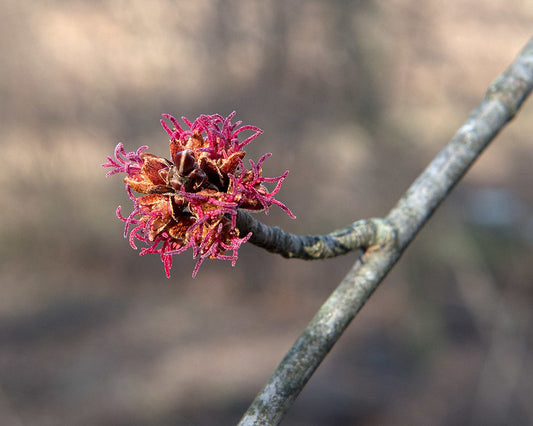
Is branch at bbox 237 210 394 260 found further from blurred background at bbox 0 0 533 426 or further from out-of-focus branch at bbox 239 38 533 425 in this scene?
blurred background at bbox 0 0 533 426

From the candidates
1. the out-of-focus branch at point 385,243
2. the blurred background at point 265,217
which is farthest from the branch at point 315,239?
the blurred background at point 265,217

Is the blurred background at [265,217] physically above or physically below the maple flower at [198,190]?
above

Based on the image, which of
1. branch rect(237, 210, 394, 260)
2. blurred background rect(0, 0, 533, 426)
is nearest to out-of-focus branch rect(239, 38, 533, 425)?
branch rect(237, 210, 394, 260)

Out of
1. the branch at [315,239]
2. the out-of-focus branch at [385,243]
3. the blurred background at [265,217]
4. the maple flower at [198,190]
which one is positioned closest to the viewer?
the maple flower at [198,190]

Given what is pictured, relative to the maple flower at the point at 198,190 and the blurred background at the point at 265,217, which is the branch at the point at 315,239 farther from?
the blurred background at the point at 265,217

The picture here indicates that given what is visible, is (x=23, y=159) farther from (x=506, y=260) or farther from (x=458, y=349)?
(x=506, y=260)

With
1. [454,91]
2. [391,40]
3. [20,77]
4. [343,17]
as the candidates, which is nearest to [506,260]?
[454,91]

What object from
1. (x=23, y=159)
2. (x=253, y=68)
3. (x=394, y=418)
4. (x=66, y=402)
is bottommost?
(x=66, y=402)
